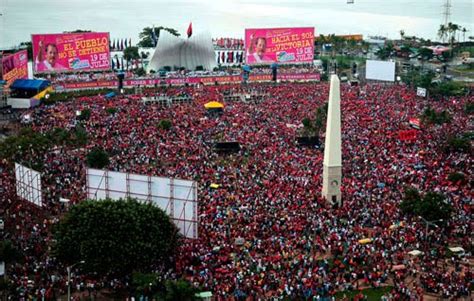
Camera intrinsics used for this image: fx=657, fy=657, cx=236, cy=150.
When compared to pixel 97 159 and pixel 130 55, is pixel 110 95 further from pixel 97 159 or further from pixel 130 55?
pixel 130 55

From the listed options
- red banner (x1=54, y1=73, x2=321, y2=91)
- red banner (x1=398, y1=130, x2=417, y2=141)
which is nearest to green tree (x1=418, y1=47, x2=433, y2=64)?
red banner (x1=54, y1=73, x2=321, y2=91)

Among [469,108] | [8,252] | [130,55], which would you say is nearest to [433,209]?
[8,252]

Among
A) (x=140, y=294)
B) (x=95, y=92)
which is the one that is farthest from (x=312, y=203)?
(x=95, y=92)

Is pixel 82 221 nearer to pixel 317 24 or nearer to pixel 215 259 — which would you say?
pixel 215 259

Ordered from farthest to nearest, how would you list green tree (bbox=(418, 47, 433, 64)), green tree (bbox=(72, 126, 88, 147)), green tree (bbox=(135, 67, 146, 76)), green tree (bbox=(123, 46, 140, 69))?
green tree (bbox=(418, 47, 433, 64)), green tree (bbox=(123, 46, 140, 69)), green tree (bbox=(135, 67, 146, 76)), green tree (bbox=(72, 126, 88, 147))

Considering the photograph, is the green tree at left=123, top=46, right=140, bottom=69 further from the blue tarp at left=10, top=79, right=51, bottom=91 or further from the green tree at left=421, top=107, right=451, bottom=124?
the green tree at left=421, top=107, right=451, bottom=124

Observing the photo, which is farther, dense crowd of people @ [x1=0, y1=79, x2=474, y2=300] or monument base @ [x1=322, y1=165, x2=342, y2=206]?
monument base @ [x1=322, y1=165, x2=342, y2=206]
